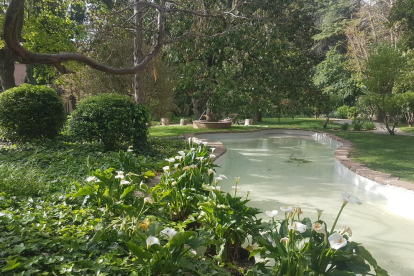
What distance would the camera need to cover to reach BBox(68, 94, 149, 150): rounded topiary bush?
6.26m

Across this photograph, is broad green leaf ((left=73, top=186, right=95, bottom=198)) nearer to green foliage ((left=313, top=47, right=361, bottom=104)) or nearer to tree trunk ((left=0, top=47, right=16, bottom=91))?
tree trunk ((left=0, top=47, right=16, bottom=91))

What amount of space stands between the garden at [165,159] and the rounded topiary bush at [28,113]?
3 centimetres

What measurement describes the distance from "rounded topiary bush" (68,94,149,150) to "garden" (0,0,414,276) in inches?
1.1

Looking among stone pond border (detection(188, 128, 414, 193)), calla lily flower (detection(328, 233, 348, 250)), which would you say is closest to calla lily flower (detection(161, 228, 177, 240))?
calla lily flower (detection(328, 233, 348, 250))

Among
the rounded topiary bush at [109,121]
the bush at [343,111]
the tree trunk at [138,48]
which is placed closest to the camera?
the rounded topiary bush at [109,121]

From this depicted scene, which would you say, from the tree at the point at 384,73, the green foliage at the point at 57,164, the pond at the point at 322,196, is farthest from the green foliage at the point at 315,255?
the tree at the point at 384,73

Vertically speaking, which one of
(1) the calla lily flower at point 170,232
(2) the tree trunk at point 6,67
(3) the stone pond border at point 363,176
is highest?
(2) the tree trunk at point 6,67

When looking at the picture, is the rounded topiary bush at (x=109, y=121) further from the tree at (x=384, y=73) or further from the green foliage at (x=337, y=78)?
the green foliage at (x=337, y=78)

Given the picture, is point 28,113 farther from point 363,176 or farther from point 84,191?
point 363,176

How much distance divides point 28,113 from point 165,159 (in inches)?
193

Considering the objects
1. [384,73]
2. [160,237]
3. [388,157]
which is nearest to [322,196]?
[388,157]

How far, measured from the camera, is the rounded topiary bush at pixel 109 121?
6.26 m

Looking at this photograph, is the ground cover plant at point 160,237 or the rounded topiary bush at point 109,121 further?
the rounded topiary bush at point 109,121

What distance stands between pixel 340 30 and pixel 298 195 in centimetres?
2348
